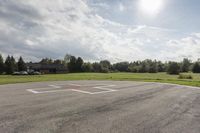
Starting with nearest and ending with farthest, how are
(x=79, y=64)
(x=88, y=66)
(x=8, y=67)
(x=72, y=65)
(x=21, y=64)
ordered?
1. (x=8, y=67)
2. (x=21, y=64)
3. (x=72, y=65)
4. (x=79, y=64)
5. (x=88, y=66)

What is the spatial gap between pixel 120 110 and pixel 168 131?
225 centimetres

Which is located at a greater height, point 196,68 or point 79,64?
point 79,64

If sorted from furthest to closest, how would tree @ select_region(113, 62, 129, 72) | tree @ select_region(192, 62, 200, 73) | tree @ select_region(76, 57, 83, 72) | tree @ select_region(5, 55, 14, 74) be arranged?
1. tree @ select_region(113, 62, 129, 72)
2. tree @ select_region(76, 57, 83, 72)
3. tree @ select_region(192, 62, 200, 73)
4. tree @ select_region(5, 55, 14, 74)

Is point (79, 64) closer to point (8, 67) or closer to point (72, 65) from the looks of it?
point (72, 65)

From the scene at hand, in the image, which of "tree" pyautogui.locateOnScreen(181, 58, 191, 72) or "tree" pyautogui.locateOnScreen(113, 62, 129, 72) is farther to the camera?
"tree" pyautogui.locateOnScreen(113, 62, 129, 72)

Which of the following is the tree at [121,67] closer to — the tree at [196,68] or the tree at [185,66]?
the tree at [185,66]

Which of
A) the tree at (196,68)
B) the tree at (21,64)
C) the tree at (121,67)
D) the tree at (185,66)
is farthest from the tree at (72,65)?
the tree at (196,68)

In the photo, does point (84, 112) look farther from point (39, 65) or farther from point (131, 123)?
point (39, 65)

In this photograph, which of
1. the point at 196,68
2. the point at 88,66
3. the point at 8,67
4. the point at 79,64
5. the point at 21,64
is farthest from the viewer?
the point at 88,66

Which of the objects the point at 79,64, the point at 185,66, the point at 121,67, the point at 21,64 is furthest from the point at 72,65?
the point at 185,66

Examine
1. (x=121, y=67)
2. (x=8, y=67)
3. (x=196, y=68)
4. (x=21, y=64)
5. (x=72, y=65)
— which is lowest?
(x=196, y=68)

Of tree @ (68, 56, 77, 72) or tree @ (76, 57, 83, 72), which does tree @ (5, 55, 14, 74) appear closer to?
tree @ (68, 56, 77, 72)

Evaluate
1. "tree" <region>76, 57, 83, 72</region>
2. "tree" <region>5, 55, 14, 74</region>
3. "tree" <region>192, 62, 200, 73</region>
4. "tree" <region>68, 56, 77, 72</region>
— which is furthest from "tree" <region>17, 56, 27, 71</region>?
"tree" <region>192, 62, 200, 73</region>

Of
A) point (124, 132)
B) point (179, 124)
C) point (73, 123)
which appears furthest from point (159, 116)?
point (73, 123)
